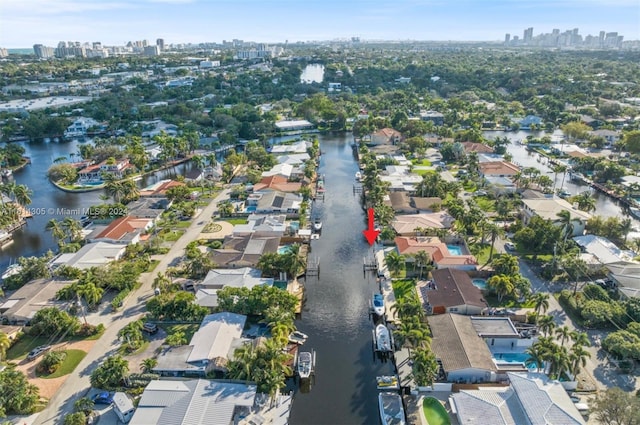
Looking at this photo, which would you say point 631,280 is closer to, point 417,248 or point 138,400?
point 417,248

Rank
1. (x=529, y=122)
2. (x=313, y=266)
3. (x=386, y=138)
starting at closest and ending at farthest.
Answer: (x=313, y=266)
(x=386, y=138)
(x=529, y=122)

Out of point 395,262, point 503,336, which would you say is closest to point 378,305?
point 395,262

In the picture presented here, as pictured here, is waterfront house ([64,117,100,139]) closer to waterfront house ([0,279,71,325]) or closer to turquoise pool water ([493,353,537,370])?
waterfront house ([0,279,71,325])

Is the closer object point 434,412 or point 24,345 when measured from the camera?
point 434,412

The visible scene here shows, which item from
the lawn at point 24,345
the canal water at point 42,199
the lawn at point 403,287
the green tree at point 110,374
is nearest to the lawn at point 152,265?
the lawn at point 24,345

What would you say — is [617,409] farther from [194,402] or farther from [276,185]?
[276,185]

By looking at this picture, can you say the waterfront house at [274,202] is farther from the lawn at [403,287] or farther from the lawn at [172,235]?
the lawn at [403,287]

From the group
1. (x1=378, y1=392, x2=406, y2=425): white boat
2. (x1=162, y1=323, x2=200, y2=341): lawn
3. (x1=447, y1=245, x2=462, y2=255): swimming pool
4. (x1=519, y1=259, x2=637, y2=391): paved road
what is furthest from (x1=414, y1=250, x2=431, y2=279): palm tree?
(x1=162, y1=323, x2=200, y2=341): lawn

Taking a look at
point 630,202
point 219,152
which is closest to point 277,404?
point 630,202
